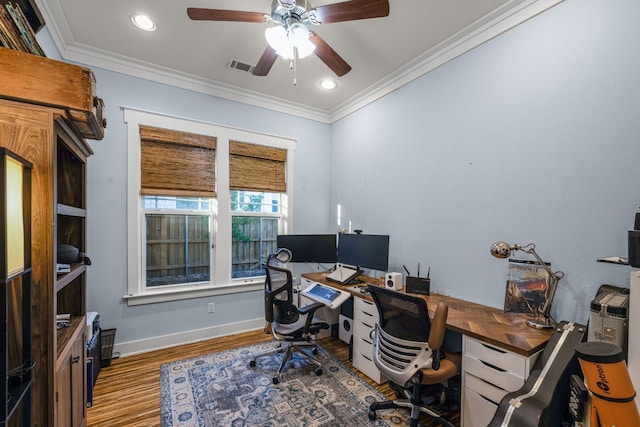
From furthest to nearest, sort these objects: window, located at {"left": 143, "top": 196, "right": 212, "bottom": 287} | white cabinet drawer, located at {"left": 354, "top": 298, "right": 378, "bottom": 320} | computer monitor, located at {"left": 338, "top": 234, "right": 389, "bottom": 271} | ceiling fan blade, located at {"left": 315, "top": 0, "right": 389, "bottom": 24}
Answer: window, located at {"left": 143, "top": 196, "right": 212, "bottom": 287} < computer monitor, located at {"left": 338, "top": 234, "right": 389, "bottom": 271} < white cabinet drawer, located at {"left": 354, "top": 298, "right": 378, "bottom": 320} < ceiling fan blade, located at {"left": 315, "top": 0, "right": 389, "bottom": 24}

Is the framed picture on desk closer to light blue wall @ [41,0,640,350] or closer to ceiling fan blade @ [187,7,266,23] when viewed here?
light blue wall @ [41,0,640,350]

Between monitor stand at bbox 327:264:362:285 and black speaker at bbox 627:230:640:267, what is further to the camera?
monitor stand at bbox 327:264:362:285

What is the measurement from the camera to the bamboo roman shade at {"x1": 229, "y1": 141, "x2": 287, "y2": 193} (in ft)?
11.5

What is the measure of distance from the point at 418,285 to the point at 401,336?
816 mm

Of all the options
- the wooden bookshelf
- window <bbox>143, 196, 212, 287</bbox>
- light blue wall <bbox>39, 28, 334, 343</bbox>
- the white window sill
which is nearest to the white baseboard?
light blue wall <bbox>39, 28, 334, 343</bbox>

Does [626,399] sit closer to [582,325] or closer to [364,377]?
[582,325]

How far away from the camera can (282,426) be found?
77.4 inches

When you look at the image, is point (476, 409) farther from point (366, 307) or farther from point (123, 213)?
point (123, 213)

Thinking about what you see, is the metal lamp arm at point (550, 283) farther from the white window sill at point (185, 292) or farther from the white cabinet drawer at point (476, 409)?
the white window sill at point (185, 292)

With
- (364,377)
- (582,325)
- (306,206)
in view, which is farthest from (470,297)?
(306,206)

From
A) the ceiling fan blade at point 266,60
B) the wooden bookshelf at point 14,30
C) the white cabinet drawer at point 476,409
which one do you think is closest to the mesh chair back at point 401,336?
the white cabinet drawer at point 476,409

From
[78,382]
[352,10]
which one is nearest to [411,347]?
[78,382]

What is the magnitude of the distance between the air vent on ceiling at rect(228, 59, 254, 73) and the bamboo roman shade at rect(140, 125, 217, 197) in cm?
84

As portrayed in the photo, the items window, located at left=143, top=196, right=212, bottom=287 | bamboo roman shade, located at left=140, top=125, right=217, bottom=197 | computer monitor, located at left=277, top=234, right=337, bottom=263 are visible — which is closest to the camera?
bamboo roman shade, located at left=140, top=125, right=217, bottom=197
